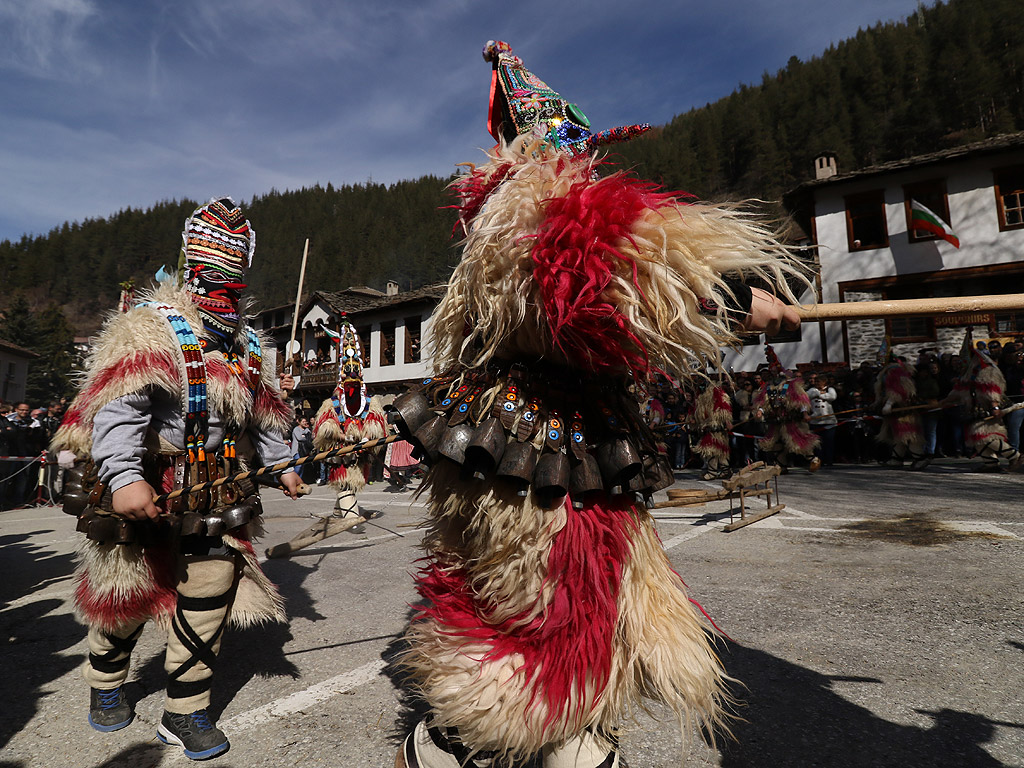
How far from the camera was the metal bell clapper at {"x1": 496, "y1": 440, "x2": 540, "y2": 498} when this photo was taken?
56.3 inches

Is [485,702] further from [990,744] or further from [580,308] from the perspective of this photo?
[990,744]

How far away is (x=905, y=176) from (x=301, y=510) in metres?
20.5

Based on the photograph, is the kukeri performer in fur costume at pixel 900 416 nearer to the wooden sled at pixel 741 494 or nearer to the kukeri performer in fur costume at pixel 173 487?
the wooden sled at pixel 741 494

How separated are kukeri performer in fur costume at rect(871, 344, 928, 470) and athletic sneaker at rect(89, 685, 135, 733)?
11.5m

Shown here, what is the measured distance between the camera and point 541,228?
4.57 ft

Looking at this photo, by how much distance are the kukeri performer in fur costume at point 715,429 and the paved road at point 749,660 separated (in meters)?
5.32

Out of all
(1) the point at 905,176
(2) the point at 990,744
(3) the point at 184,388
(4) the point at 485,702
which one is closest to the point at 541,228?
(4) the point at 485,702

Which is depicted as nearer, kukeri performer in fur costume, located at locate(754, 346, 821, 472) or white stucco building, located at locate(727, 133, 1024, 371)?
kukeri performer in fur costume, located at locate(754, 346, 821, 472)

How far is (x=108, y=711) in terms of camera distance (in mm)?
2352

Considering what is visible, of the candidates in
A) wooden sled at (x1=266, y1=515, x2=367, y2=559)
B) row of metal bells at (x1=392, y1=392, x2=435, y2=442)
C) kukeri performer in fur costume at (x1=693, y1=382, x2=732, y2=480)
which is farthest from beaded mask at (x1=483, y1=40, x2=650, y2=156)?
kukeri performer in fur costume at (x1=693, y1=382, x2=732, y2=480)

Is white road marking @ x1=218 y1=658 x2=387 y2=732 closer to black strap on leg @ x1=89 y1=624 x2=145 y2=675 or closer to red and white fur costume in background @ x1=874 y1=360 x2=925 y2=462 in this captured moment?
black strap on leg @ x1=89 y1=624 x2=145 y2=675

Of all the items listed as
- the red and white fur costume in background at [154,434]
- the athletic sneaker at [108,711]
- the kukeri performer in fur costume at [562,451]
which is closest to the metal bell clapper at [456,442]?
the kukeri performer in fur costume at [562,451]

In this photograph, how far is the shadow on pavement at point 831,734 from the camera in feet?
6.24

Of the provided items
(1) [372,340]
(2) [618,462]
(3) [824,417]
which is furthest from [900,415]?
(1) [372,340]
